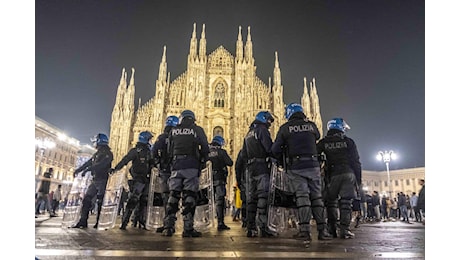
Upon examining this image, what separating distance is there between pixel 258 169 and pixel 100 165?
10.6ft

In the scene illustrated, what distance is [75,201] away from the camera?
20.2ft

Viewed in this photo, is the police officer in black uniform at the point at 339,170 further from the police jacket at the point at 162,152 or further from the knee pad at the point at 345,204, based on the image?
the police jacket at the point at 162,152

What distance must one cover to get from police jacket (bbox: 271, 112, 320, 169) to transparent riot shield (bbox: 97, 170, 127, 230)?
3.15 metres

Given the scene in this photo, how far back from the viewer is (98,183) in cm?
593

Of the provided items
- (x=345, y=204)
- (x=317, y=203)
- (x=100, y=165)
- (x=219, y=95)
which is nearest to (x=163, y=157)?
(x=100, y=165)

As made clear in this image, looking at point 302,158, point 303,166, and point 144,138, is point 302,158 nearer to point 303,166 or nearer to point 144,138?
point 303,166

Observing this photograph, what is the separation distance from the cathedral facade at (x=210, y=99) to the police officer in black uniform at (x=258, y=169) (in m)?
22.1

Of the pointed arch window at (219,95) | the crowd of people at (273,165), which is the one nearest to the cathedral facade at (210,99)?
the pointed arch window at (219,95)

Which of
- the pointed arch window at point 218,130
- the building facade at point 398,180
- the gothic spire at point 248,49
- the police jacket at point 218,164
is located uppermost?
the gothic spire at point 248,49

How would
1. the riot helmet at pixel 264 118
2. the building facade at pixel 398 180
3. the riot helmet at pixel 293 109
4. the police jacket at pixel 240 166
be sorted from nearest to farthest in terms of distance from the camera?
the riot helmet at pixel 293 109 → the riot helmet at pixel 264 118 → the police jacket at pixel 240 166 → the building facade at pixel 398 180

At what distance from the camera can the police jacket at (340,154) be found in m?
4.70
